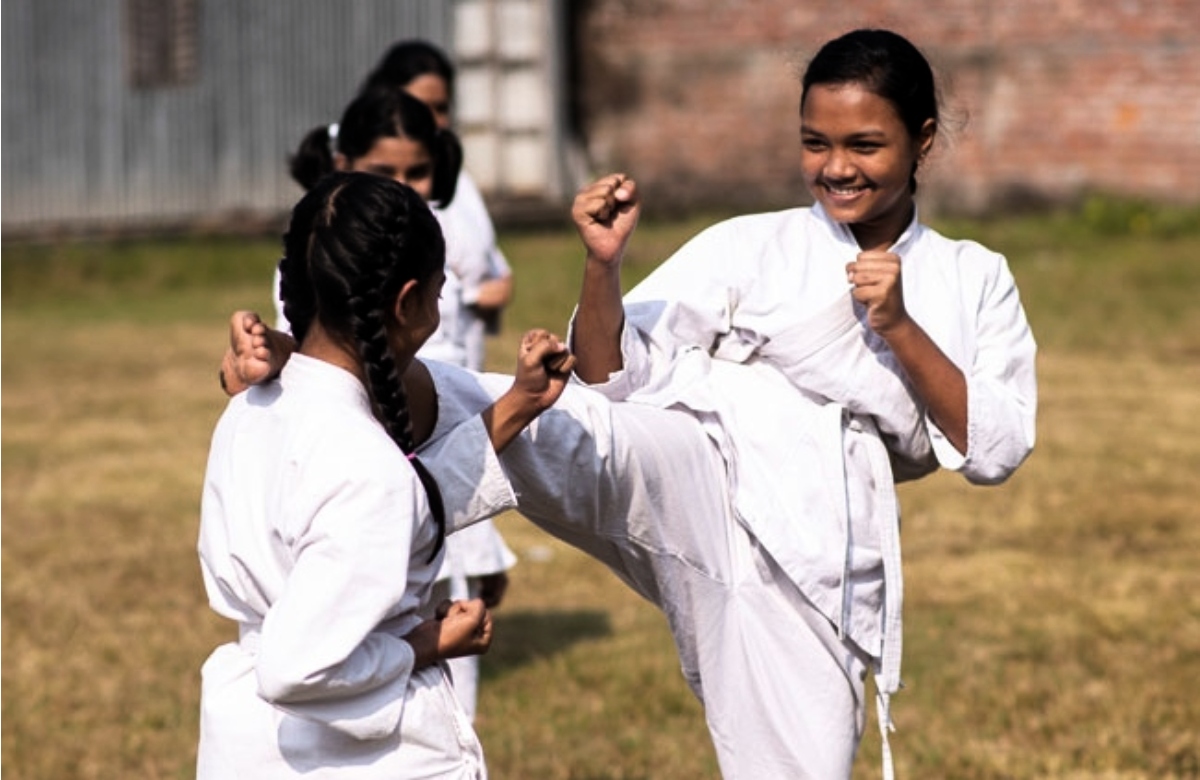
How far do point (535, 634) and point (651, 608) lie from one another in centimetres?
51

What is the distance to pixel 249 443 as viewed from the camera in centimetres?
320

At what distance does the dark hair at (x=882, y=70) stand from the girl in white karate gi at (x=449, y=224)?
1605 millimetres

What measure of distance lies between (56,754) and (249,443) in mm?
2730

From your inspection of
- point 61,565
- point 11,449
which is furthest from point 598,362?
point 11,449

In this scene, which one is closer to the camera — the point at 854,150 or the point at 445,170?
the point at 854,150

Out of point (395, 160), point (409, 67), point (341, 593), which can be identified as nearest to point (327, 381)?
point (341, 593)

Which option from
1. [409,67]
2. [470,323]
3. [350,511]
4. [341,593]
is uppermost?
[409,67]

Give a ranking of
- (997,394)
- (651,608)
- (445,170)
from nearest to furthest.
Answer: (997,394)
(445,170)
(651,608)

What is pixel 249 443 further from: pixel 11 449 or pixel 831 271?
pixel 11 449

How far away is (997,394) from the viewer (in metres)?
3.78

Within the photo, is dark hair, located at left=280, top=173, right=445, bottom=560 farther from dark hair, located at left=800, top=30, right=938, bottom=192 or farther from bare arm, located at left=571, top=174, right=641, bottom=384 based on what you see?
dark hair, located at left=800, top=30, right=938, bottom=192

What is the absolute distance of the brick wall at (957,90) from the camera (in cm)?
1697

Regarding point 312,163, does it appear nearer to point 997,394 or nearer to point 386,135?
point 386,135

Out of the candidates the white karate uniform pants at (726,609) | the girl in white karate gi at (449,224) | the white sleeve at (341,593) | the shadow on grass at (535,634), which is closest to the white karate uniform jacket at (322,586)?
the white sleeve at (341,593)
